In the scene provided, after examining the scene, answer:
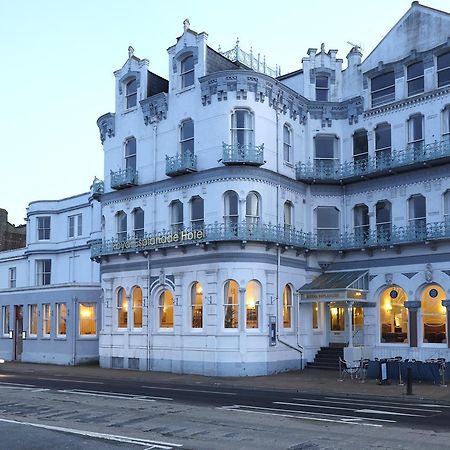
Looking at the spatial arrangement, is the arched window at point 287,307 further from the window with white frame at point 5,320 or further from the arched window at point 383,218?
the window with white frame at point 5,320

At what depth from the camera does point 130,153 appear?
→ 3644 cm

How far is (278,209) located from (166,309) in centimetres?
746

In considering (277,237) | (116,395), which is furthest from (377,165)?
(116,395)

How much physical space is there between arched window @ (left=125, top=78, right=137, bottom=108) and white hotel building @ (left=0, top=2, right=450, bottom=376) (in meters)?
0.19

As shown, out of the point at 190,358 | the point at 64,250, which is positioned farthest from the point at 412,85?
the point at 64,250

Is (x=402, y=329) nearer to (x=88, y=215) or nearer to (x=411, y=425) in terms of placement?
(x=411, y=425)

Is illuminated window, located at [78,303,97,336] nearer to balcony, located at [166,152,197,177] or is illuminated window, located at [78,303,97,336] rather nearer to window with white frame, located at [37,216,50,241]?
balcony, located at [166,152,197,177]

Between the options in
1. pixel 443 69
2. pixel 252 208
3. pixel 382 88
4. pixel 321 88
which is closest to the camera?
pixel 252 208

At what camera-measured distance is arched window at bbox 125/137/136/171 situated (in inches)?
1421

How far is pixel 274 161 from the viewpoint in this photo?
3269 centimetres

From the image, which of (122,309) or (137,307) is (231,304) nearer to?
(137,307)

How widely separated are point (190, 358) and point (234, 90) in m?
12.8

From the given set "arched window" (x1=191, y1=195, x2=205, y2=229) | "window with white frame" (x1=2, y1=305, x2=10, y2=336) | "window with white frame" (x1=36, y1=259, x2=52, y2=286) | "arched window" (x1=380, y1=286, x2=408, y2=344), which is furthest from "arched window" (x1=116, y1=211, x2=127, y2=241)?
"window with white frame" (x1=36, y1=259, x2=52, y2=286)

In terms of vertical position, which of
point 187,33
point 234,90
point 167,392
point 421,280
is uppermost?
point 187,33
